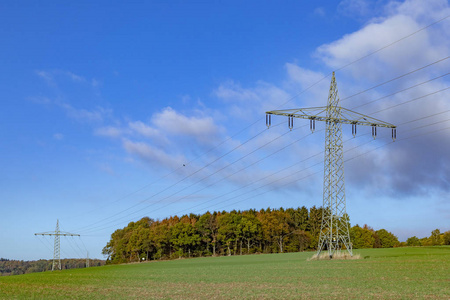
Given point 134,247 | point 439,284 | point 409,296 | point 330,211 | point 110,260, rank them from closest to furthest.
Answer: point 409,296 < point 439,284 < point 330,211 < point 134,247 < point 110,260

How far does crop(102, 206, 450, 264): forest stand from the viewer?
128 m

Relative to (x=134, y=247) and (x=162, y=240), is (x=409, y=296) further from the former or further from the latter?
(x=134, y=247)

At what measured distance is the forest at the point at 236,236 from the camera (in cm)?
12756

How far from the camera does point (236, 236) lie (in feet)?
415

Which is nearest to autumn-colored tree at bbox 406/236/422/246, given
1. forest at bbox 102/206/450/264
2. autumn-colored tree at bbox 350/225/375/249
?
forest at bbox 102/206/450/264

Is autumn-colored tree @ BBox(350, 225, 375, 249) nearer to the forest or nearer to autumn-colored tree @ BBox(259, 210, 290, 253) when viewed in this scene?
the forest

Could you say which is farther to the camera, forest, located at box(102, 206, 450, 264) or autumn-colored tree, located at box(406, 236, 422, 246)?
autumn-colored tree, located at box(406, 236, 422, 246)

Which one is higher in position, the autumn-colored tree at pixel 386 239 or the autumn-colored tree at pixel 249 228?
the autumn-colored tree at pixel 249 228

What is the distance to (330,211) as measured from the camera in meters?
50.2

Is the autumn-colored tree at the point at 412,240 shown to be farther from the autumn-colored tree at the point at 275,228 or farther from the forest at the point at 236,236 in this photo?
the autumn-colored tree at the point at 275,228

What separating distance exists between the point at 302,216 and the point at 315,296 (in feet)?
411

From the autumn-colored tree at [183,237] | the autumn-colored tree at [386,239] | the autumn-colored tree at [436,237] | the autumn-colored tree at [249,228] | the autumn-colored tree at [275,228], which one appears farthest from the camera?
the autumn-colored tree at [386,239]

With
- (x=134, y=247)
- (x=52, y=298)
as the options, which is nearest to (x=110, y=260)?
(x=134, y=247)

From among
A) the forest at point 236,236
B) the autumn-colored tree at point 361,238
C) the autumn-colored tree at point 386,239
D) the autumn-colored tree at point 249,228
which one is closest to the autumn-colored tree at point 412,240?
the forest at point 236,236
